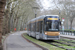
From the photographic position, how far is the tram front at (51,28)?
18.5 m

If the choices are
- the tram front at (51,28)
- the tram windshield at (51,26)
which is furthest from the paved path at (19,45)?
the tram windshield at (51,26)

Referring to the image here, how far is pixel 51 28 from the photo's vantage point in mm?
18625

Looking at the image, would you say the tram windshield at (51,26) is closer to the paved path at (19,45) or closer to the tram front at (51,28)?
the tram front at (51,28)

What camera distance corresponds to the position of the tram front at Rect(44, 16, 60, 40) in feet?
60.8

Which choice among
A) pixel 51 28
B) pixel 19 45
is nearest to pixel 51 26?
pixel 51 28

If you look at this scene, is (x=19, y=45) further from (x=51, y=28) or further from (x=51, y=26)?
(x=51, y=26)

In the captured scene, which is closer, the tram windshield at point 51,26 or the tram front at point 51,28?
the tram front at point 51,28

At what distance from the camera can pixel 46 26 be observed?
61.8 feet

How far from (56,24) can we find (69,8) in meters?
32.4

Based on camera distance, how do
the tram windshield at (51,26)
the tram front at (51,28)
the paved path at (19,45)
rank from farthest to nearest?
the tram windshield at (51,26)
the tram front at (51,28)
the paved path at (19,45)

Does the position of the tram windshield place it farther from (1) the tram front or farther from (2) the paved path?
(2) the paved path

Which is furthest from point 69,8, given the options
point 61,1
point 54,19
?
point 54,19

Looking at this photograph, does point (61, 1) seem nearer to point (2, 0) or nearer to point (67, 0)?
point (67, 0)

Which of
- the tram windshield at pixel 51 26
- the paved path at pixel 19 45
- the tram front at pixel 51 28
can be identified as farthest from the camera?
the tram windshield at pixel 51 26
